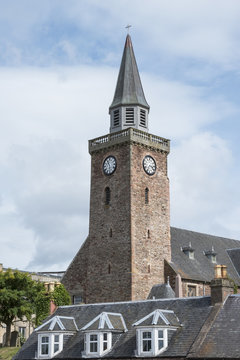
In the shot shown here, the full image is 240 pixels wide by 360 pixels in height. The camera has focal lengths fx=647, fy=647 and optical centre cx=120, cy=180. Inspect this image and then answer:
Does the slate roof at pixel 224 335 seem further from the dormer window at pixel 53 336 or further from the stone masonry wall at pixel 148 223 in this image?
the stone masonry wall at pixel 148 223

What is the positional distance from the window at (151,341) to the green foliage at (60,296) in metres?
26.1

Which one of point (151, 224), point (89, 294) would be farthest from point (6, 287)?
point (151, 224)

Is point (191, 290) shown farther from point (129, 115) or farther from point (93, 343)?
point (93, 343)

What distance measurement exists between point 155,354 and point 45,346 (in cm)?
819

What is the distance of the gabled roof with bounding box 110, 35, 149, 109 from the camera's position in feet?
220

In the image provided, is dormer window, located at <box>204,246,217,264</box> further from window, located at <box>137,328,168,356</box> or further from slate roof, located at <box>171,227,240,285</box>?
window, located at <box>137,328,168,356</box>

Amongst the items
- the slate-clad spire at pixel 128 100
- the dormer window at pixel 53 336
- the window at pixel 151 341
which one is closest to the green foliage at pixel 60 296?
the slate-clad spire at pixel 128 100

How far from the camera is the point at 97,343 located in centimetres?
3791

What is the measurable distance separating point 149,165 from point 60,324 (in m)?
28.1

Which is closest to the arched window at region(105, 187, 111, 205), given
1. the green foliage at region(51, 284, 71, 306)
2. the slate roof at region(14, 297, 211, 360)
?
the green foliage at region(51, 284, 71, 306)

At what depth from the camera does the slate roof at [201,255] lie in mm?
64562

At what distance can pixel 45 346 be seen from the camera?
40.3 meters

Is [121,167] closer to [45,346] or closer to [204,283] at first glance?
[204,283]

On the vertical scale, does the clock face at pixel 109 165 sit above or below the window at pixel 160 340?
above
